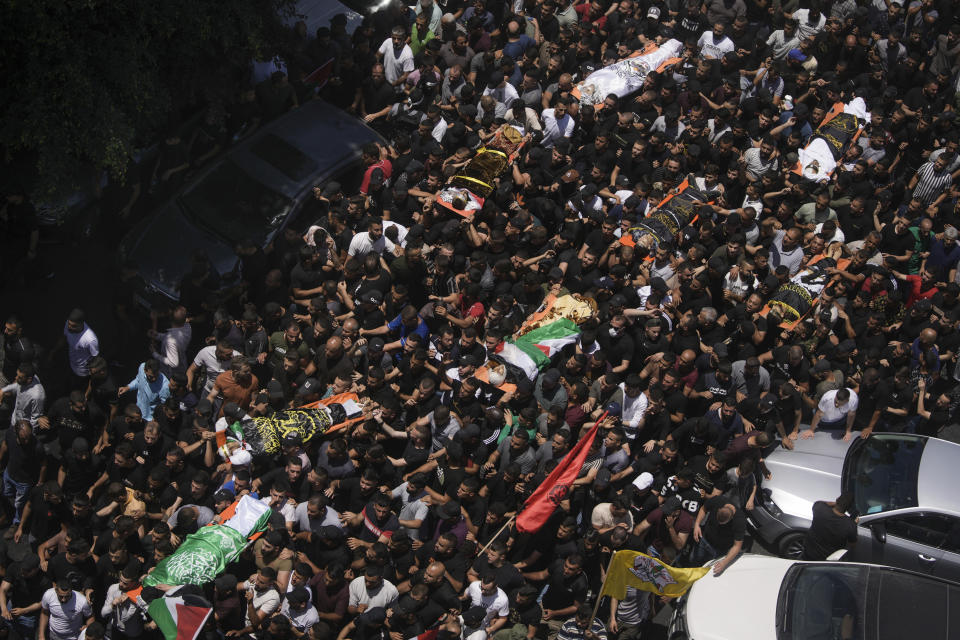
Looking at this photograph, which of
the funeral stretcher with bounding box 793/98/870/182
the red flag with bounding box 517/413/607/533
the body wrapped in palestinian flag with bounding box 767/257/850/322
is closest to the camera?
the red flag with bounding box 517/413/607/533

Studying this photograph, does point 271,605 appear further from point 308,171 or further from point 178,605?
Answer: point 308,171

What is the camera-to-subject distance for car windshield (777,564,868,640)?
9.83 metres

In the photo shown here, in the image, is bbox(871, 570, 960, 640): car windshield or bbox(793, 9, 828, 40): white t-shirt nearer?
bbox(871, 570, 960, 640): car windshield

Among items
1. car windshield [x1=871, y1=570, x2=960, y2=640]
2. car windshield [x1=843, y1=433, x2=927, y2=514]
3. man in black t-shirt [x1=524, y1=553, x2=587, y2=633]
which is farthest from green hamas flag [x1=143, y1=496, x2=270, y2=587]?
car windshield [x1=843, y1=433, x2=927, y2=514]

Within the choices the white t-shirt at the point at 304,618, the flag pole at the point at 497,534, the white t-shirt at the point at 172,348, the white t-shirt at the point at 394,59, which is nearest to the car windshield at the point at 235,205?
the white t-shirt at the point at 172,348

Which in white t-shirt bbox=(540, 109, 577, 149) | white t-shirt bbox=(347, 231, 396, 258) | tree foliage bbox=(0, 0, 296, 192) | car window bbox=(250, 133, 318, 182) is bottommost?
white t-shirt bbox=(347, 231, 396, 258)

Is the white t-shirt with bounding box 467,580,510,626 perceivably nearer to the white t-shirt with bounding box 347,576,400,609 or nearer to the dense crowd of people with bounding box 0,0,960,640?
the dense crowd of people with bounding box 0,0,960,640

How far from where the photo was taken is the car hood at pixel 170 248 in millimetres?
13023

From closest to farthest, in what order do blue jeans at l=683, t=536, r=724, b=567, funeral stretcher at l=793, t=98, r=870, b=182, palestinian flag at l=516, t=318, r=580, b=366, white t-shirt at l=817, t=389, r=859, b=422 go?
blue jeans at l=683, t=536, r=724, b=567 → white t-shirt at l=817, t=389, r=859, b=422 → palestinian flag at l=516, t=318, r=580, b=366 → funeral stretcher at l=793, t=98, r=870, b=182

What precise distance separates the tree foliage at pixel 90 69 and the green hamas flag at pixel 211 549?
4.61m

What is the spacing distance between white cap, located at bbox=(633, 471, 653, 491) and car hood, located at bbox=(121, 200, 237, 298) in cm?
600

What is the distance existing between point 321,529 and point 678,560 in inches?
166

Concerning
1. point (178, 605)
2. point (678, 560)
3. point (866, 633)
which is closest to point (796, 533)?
point (678, 560)

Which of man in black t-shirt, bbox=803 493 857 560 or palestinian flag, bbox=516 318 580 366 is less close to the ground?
palestinian flag, bbox=516 318 580 366
